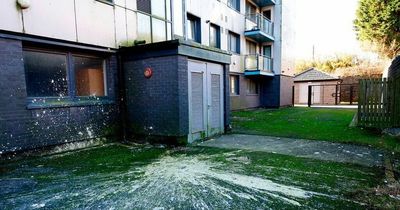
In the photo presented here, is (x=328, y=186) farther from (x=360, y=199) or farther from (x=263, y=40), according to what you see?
(x=263, y=40)

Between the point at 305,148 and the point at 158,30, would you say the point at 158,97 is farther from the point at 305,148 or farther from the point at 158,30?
the point at 305,148

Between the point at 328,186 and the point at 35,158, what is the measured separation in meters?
6.03

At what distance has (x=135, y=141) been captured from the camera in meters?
7.80

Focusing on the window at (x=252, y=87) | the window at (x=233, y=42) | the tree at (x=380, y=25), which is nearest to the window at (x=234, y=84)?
the window at (x=252, y=87)

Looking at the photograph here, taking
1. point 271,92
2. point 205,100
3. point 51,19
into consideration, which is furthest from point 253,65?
point 51,19

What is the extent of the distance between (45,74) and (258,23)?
56.1 ft

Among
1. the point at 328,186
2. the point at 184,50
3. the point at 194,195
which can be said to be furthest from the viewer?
the point at 184,50

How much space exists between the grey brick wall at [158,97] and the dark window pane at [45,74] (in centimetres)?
185

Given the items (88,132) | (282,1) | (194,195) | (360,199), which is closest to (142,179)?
(194,195)

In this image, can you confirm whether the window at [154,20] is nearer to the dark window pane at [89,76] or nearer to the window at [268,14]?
the dark window pane at [89,76]

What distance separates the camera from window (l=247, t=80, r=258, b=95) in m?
20.4

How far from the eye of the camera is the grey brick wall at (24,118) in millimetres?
5469

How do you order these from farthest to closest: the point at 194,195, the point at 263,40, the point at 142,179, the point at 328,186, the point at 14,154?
the point at 263,40
the point at 14,154
the point at 142,179
the point at 328,186
the point at 194,195

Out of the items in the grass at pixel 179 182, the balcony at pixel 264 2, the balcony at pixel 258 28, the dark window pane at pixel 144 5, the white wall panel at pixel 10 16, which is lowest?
the grass at pixel 179 182
